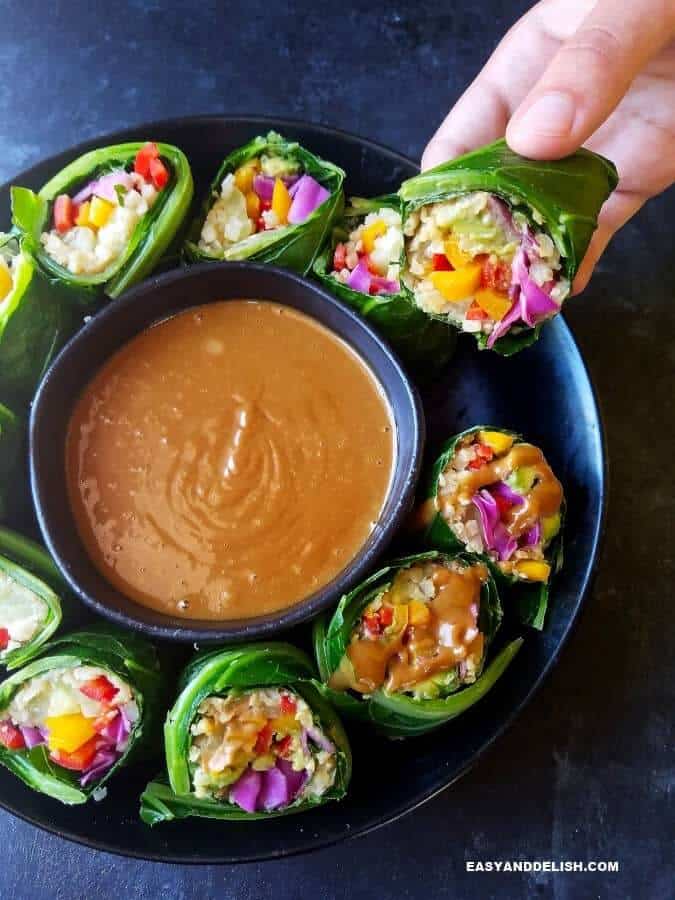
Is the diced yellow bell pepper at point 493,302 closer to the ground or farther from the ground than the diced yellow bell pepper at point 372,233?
farther from the ground

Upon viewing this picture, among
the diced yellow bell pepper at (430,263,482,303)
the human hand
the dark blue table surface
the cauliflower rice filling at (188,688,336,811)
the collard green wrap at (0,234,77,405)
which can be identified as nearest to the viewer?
the diced yellow bell pepper at (430,263,482,303)

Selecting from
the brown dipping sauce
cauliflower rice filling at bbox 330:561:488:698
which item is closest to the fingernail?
the brown dipping sauce

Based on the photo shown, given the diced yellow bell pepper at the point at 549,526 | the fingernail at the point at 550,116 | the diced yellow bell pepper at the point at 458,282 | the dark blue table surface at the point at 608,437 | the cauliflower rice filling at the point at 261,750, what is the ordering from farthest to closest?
1. the dark blue table surface at the point at 608,437
2. the diced yellow bell pepper at the point at 549,526
3. the cauliflower rice filling at the point at 261,750
4. the diced yellow bell pepper at the point at 458,282
5. the fingernail at the point at 550,116

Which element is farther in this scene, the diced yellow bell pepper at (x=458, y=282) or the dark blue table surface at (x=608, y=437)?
the dark blue table surface at (x=608, y=437)

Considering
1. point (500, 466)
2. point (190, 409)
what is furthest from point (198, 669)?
point (500, 466)

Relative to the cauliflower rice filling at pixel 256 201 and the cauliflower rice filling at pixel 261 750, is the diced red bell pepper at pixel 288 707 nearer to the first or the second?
the cauliflower rice filling at pixel 261 750

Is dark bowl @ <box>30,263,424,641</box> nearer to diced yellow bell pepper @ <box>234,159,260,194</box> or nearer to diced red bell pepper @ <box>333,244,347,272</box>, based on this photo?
diced red bell pepper @ <box>333,244,347,272</box>

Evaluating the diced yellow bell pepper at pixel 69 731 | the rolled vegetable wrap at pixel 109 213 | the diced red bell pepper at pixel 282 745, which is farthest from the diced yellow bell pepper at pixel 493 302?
the diced yellow bell pepper at pixel 69 731
